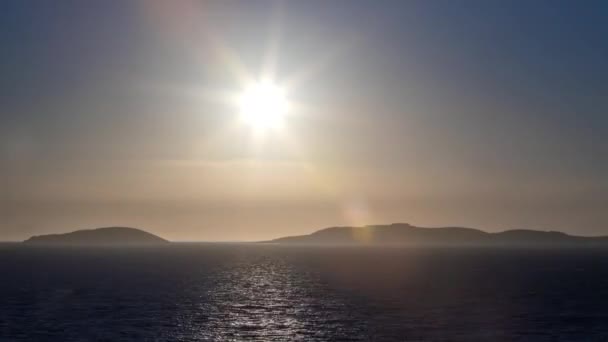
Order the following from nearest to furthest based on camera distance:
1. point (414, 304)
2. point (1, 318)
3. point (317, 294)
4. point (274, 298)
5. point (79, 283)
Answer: point (1, 318), point (414, 304), point (274, 298), point (317, 294), point (79, 283)

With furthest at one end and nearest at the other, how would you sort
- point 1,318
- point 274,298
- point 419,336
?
point 274,298 → point 1,318 → point 419,336

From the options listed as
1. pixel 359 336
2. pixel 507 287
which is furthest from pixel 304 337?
pixel 507 287

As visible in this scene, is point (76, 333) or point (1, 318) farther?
point (1, 318)

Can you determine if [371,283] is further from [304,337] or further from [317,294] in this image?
[304,337]

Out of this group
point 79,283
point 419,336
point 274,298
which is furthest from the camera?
point 79,283

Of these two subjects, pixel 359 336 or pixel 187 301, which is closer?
pixel 359 336

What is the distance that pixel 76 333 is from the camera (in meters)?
68.8

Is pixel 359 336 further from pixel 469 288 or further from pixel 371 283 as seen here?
pixel 371 283

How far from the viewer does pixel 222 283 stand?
143 meters

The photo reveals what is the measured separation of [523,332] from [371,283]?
2854 inches

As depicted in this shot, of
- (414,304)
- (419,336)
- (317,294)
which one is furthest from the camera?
(317,294)

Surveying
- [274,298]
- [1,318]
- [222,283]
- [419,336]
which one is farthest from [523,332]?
[222,283]

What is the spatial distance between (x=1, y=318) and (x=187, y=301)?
31754 mm

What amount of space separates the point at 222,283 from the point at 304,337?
78.0 m
